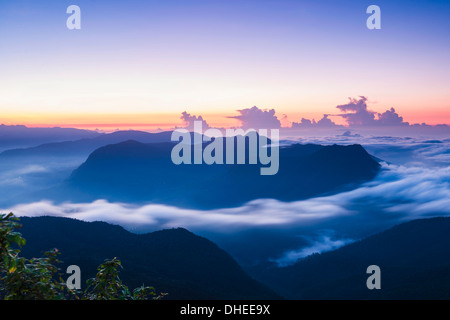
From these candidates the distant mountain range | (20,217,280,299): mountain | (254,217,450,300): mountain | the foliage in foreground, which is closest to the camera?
the foliage in foreground

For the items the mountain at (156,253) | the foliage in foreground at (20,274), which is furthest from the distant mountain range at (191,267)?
the foliage in foreground at (20,274)

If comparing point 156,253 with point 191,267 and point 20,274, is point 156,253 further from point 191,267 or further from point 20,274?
point 20,274

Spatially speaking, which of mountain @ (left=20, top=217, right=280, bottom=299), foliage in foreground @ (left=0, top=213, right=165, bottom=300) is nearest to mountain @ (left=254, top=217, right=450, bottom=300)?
mountain @ (left=20, top=217, right=280, bottom=299)

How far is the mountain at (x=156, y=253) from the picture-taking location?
119438 millimetres

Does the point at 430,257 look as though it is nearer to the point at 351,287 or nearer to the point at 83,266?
the point at 351,287

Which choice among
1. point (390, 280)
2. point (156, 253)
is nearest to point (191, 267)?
point (156, 253)

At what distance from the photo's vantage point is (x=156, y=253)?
151m

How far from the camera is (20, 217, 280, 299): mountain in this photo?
11944cm

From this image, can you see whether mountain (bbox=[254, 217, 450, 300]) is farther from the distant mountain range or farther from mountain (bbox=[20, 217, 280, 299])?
mountain (bbox=[20, 217, 280, 299])

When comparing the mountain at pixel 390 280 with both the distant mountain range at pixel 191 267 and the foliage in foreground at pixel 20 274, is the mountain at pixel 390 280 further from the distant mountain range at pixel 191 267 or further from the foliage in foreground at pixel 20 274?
the foliage in foreground at pixel 20 274

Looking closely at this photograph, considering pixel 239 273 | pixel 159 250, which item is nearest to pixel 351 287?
pixel 239 273
